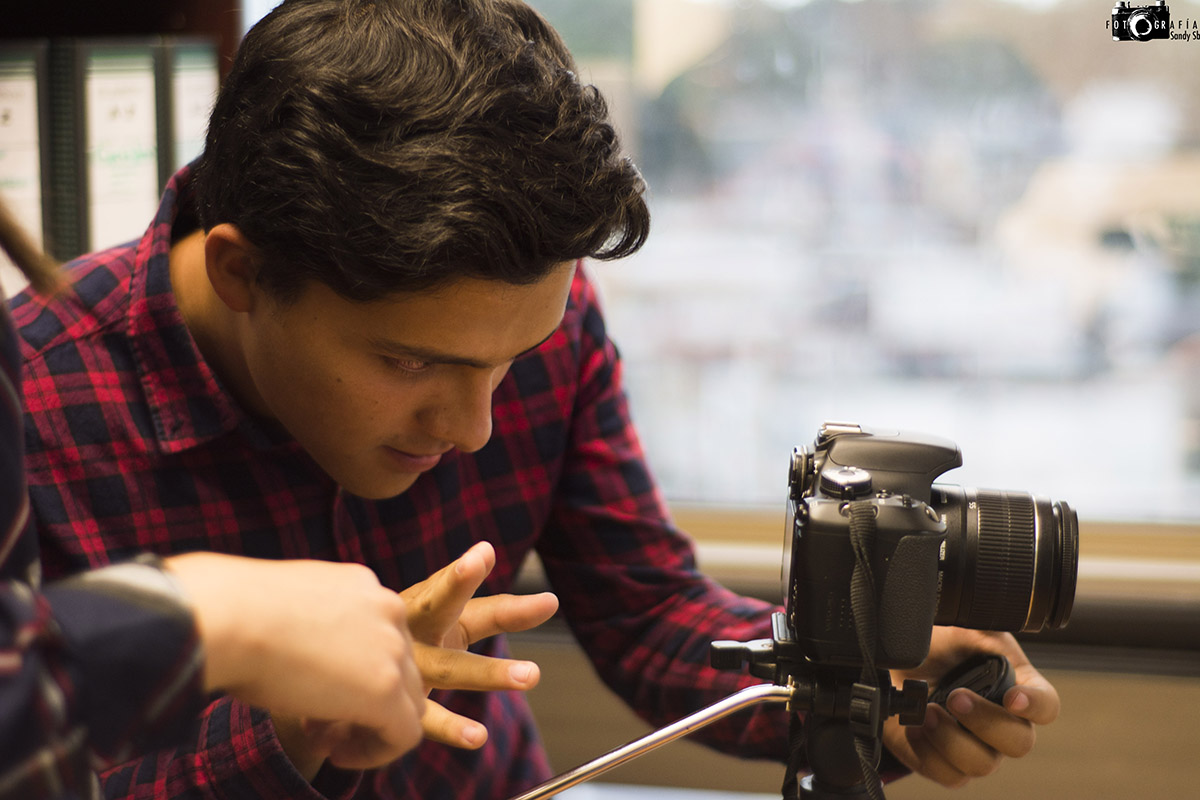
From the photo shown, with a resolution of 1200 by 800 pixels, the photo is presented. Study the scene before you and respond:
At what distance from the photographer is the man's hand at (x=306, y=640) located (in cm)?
44

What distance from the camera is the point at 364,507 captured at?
1012 mm

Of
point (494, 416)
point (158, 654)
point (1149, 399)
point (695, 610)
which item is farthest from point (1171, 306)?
point (158, 654)

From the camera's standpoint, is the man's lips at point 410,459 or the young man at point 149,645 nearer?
the young man at point 149,645

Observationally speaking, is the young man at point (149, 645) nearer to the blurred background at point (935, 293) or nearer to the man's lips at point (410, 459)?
the man's lips at point (410, 459)

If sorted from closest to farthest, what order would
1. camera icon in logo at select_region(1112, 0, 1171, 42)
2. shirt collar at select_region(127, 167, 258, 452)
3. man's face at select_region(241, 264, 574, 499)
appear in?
man's face at select_region(241, 264, 574, 499) < shirt collar at select_region(127, 167, 258, 452) < camera icon in logo at select_region(1112, 0, 1171, 42)

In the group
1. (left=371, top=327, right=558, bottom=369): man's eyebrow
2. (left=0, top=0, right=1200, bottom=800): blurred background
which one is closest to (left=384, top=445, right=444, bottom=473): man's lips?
(left=371, top=327, right=558, bottom=369): man's eyebrow

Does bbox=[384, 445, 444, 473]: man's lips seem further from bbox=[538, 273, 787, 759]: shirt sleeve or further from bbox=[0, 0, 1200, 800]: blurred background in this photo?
bbox=[0, 0, 1200, 800]: blurred background

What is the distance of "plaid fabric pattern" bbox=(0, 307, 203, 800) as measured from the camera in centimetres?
38

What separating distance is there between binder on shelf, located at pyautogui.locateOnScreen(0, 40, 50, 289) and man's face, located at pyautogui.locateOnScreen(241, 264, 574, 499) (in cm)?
49

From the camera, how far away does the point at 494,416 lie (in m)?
1.09

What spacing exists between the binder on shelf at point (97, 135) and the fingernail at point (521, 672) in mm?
782

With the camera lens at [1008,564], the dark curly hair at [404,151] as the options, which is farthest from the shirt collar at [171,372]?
the camera lens at [1008,564]

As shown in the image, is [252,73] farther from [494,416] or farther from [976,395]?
[976,395]

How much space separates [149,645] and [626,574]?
72 centimetres
